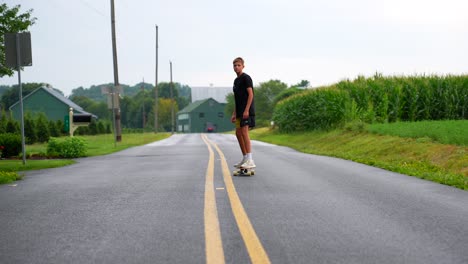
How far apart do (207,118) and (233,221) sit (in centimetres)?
9208

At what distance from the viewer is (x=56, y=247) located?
3.96 m

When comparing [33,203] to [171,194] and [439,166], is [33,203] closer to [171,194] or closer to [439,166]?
[171,194]

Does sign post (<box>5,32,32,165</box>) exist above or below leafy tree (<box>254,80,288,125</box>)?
below

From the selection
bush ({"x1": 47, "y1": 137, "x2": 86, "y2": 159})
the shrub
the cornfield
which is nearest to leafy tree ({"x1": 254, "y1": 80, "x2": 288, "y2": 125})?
the shrub

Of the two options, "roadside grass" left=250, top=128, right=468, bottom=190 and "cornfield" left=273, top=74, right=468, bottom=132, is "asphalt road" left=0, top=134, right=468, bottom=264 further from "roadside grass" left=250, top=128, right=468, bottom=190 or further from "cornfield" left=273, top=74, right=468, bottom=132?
"cornfield" left=273, top=74, right=468, bottom=132

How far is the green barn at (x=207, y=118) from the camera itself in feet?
315

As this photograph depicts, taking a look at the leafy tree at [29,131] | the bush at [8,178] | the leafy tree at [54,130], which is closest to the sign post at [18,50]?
the bush at [8,178]

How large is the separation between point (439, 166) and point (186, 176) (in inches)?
225

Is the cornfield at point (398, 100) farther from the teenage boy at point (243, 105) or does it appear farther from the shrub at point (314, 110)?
the teenage boy at point (243, 105)

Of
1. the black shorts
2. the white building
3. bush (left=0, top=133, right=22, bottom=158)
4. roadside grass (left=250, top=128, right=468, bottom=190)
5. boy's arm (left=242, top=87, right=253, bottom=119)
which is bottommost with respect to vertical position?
roadside grass (left=250, top=128, right=468, bottom=190)

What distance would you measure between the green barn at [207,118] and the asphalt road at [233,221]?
87.8 meters

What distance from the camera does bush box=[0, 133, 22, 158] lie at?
15989 mm

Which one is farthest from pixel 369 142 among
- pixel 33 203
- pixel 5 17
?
pixel 5 17

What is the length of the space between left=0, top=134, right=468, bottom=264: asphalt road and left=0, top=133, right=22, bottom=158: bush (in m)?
8.71
